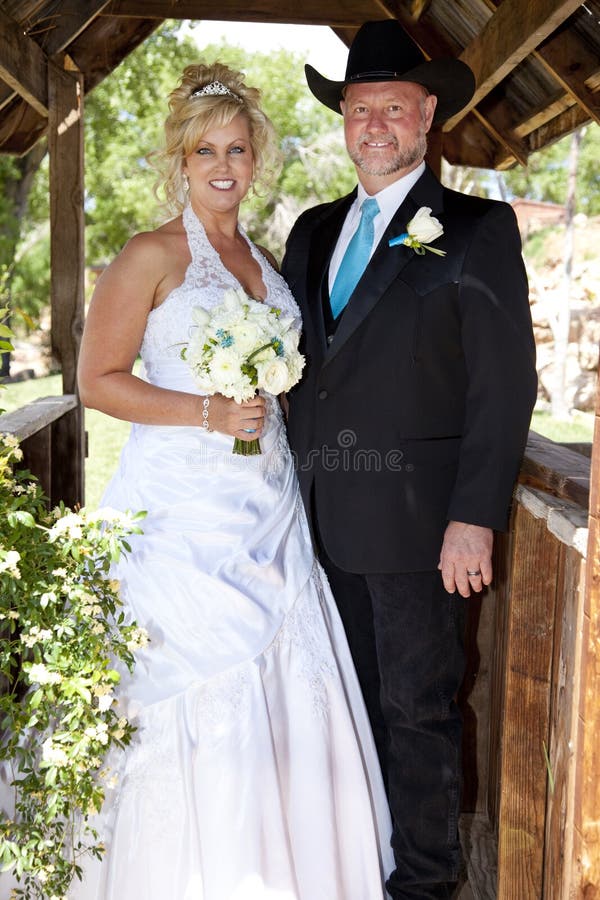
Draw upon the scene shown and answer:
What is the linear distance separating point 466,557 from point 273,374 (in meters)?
Result: 0.69

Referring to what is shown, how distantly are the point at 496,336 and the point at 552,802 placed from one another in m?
1.13

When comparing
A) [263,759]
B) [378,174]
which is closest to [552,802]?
[263,759]

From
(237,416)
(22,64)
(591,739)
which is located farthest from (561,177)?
(591,739)

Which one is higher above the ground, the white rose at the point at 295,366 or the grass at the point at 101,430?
the white rose at the point at 295,366

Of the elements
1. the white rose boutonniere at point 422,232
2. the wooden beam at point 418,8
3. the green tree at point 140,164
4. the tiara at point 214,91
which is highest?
→ the green tree at point 140,164

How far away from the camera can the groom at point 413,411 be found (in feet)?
8.61

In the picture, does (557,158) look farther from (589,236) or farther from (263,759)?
(263,759)

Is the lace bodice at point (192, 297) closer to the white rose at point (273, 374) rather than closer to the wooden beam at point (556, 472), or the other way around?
the white rose at point (273, 374)

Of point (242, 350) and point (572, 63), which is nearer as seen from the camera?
point (242, 350)

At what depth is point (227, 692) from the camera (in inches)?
109

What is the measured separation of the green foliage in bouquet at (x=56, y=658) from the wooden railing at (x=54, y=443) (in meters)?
1.13

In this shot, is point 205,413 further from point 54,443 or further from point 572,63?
point 572,63

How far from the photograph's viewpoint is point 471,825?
142 inches

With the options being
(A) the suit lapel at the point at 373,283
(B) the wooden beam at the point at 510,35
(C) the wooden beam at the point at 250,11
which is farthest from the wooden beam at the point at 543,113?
(A) the suit lapel at the point at 373,283
